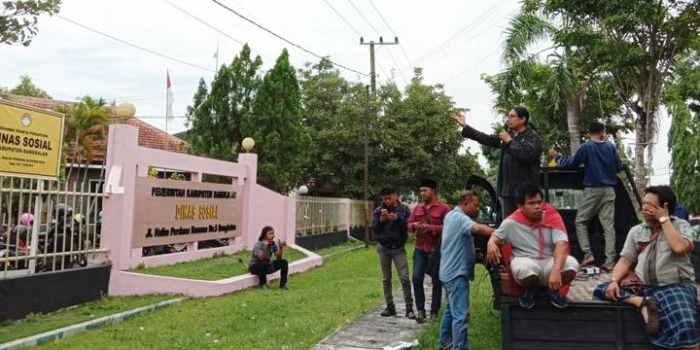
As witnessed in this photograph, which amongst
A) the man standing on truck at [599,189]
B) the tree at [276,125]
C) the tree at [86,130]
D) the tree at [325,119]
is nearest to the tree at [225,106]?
the tree at [276,125]

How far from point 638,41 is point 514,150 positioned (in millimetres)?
9726

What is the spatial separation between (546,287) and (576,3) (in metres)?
9.60

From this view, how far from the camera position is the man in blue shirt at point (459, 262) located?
4996 millimetres

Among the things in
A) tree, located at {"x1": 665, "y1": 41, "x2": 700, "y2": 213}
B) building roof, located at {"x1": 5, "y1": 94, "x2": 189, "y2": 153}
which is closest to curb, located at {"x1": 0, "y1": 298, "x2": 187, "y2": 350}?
building roof, located at {"x1": 5, "y1": 94, "x2": 189, "y2": 153}

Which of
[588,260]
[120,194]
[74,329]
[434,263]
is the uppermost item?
[120,194]

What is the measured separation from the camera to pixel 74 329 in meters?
6.58

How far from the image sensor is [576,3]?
39.6ft

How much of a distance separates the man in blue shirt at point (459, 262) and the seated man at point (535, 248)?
0.57 metres

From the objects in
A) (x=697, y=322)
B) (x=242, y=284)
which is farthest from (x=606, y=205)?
(x=242, y=284)

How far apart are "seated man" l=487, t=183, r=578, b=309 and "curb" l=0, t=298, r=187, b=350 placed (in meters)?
4.61

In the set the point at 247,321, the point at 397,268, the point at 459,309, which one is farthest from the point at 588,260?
the point at 247,321

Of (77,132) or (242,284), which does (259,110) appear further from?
(242,284)

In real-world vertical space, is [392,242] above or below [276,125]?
below

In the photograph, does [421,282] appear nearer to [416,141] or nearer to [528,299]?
[528,299]
